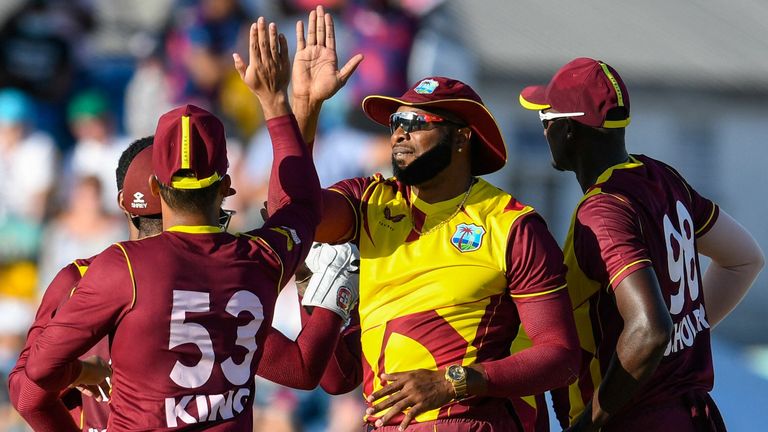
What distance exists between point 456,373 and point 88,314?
4.17ft

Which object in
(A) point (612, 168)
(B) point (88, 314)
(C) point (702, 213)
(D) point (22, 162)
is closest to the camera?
(B) point (88, 314)

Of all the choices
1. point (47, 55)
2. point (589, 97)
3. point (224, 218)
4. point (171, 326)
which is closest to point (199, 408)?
point (171, 326)

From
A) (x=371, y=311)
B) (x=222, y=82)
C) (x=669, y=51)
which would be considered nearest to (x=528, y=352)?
(x=371, y=311)

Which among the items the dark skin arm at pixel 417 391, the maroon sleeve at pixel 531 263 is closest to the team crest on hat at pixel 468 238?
the maroon sleeve at pixel 531 263

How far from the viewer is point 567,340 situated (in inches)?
175

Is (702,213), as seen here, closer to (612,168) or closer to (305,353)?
(612,168)

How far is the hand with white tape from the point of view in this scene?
4902mm

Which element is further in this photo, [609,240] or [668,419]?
[668,419]

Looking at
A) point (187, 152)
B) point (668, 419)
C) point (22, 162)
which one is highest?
point (187, 152)

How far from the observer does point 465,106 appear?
4.73 meters

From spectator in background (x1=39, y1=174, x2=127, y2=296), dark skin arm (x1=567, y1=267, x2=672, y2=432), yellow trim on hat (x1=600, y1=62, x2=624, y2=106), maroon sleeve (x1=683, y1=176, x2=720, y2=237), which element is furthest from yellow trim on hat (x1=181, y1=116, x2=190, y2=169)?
spectator in background (x1=39, y1=174, x2=127, y2=296)

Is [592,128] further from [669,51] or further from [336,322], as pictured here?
[669,51]

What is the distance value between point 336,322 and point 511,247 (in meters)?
0.81

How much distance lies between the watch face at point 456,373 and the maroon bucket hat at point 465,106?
928mm
